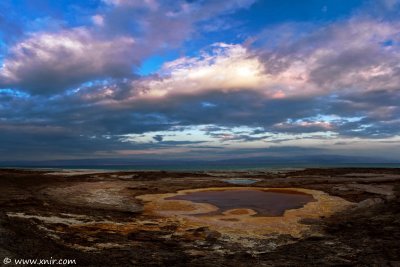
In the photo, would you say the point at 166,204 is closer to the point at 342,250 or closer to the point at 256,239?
the point at 256,239

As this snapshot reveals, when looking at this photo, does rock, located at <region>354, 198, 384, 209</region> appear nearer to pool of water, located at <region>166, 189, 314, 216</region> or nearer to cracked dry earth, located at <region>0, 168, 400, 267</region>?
cracked dry earth, located at <region>0, 168, 400, 267</region>

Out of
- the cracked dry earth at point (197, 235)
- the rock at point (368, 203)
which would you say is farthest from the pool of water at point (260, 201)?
the rock at point (368, 203)

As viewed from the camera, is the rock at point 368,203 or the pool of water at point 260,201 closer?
the rock at point 368,203

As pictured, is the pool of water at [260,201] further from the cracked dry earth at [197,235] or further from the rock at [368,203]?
the rock at [368,203]

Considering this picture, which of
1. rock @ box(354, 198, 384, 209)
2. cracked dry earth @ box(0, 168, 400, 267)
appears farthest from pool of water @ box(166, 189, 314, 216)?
rock @ box(354, 198, 384, 209)

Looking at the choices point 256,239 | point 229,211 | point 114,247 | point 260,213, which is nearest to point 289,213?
point 260,213

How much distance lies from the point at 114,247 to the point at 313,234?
994cm

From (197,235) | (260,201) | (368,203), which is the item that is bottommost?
(260,201)

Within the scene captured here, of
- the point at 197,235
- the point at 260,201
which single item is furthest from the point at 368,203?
the point at 197,235

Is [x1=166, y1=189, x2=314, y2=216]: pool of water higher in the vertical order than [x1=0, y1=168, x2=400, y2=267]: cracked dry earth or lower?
lower

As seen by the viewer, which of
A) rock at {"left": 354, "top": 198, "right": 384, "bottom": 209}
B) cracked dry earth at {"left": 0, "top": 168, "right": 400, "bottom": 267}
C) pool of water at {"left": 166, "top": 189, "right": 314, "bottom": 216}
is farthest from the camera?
pool of water at {"left": 166, "top": 189, "right": 314, "bottom": 216}

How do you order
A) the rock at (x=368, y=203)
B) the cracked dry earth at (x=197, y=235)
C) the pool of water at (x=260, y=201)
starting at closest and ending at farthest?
the cracked dry earth at (x=197, y=235) < the rock at (x=368, y=203) < the pool of water at (x=260, y=201)

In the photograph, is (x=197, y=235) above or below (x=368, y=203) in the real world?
below

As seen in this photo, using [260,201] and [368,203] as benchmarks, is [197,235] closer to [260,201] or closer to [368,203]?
[260,201]
